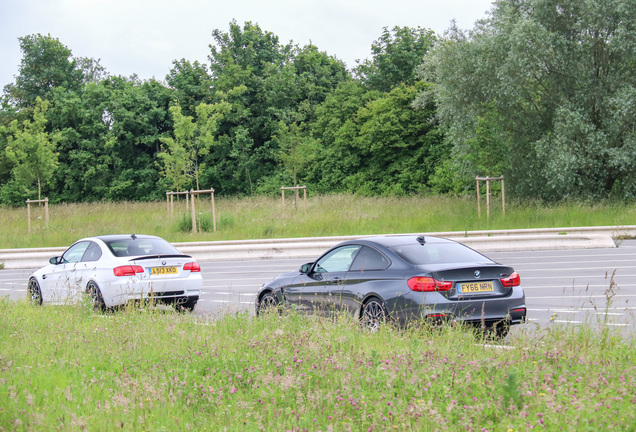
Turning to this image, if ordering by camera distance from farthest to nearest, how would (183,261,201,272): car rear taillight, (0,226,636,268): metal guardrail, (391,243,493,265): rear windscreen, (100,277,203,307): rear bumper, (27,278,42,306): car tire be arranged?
1. (0,226,636,268): metal guardrail
2. (27,278,42,306): car tire
3. (183,261,201,272): car rear taillight
4. (100,277,203,307): rear bumper
5. (391,243,493,265): rear windscreen

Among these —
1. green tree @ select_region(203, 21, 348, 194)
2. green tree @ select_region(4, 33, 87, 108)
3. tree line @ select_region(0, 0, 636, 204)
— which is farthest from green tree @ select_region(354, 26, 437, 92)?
green tree @ select_region(4, 33, 87, 108)

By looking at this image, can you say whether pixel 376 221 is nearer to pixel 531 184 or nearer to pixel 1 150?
pixel 531 184

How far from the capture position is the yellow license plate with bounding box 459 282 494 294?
787cm

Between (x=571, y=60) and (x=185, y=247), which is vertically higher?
(x=571, y=60)

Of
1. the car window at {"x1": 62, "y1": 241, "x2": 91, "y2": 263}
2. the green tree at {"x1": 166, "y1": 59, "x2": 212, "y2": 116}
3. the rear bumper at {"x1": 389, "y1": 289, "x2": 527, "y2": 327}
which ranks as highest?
the green tree at {"x1": 166, "y1": 59, "x2": 212, "y2": 116}

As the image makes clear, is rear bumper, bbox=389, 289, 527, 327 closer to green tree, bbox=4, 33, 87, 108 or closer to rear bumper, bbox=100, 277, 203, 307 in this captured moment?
rear bumper, bbox=100, 277, 203, 307

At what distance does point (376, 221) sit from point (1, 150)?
49258mm

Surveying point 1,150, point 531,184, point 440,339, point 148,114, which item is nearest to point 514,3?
point 531,184

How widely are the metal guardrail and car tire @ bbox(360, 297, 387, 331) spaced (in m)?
14.1

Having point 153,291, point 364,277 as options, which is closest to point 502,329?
point 364,277

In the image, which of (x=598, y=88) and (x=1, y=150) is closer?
(x=598, y=88)

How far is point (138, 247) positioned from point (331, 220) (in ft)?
53.8

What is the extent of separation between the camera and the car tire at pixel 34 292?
12867 mm

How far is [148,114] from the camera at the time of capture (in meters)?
63.8
